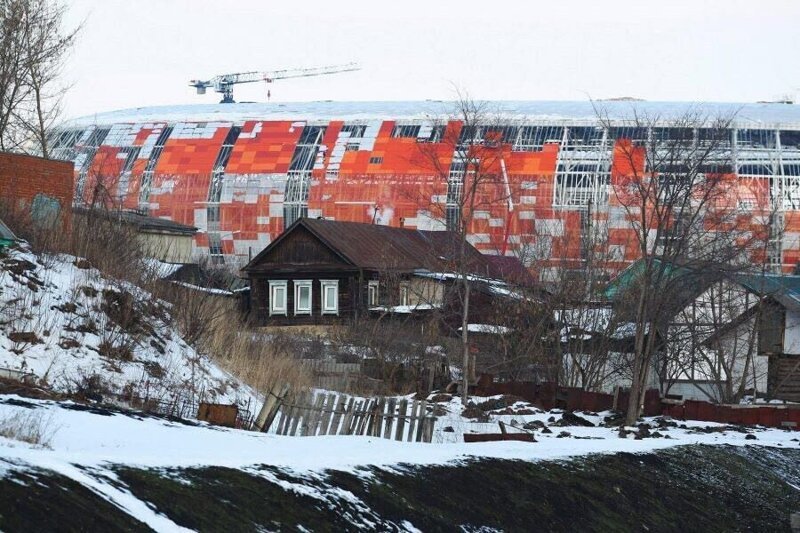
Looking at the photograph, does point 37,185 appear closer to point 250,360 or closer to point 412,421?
point 250,360

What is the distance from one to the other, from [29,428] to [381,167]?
75539 millimetres

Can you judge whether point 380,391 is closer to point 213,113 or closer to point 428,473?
point 428,473

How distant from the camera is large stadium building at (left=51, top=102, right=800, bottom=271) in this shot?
85.4 metres

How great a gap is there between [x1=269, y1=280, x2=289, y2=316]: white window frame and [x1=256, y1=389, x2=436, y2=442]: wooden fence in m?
40.5

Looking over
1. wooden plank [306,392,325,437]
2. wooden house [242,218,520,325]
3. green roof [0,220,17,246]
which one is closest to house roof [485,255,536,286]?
wooden house [242,218,520,325]

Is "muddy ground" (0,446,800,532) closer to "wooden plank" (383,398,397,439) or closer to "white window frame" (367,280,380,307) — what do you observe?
"wooden plank" (383,398,397,439)

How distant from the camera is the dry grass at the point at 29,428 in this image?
500 inches

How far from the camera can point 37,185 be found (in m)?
32.1

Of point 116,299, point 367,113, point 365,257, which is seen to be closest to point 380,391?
point 116,299

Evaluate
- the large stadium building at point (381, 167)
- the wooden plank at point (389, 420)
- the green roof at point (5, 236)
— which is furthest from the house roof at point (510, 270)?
the wooden plank at point (389, 420)

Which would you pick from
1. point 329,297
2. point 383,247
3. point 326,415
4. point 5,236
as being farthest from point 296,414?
point 383,247

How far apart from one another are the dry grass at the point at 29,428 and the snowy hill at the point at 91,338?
6.35m

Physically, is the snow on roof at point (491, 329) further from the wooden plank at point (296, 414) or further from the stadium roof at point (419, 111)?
the stadium roof at point (419, 111)

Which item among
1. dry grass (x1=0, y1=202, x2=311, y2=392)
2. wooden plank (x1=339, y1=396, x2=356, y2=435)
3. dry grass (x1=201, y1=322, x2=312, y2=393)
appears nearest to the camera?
wooden plank (x1=339, y1=396, x2=356, y2=435)
